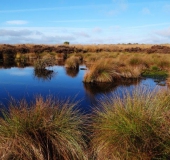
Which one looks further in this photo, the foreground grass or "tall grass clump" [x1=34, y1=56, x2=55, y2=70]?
"tall grass clump" [x1=34, y1=56, x2=55, y2=70]

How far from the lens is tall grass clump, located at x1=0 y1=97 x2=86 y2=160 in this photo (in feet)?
14.3

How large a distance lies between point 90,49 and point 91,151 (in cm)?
3999

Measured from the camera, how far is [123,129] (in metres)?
4.51

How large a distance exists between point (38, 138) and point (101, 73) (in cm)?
1070

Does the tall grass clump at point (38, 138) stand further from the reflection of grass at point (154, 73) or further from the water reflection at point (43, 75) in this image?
the reflection of grass at point (154, 73)

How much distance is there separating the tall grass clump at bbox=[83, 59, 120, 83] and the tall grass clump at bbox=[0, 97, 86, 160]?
9528 millimetres

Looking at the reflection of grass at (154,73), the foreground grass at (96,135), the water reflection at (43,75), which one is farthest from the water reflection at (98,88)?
the foreground grass at (96,135)

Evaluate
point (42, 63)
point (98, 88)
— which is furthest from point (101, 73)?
point (42, 63)

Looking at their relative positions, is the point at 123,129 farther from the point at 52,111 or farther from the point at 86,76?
the point at 86,76

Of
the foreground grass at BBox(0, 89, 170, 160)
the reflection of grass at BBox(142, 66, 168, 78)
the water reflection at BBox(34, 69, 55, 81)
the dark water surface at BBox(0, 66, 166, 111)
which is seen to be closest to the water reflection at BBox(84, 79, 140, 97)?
the dark water surface at BBox(0, 66, 166, 111)

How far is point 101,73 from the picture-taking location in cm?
1507

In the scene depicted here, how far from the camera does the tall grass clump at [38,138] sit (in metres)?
4.36

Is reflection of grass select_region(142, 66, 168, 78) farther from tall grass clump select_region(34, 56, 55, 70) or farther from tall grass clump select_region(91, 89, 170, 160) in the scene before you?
tall grass clump select_region(91, 89, 170, 160)

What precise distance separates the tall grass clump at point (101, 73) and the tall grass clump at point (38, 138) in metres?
9.53
